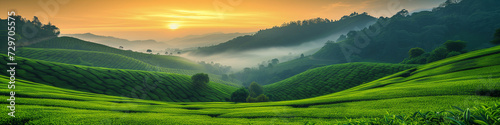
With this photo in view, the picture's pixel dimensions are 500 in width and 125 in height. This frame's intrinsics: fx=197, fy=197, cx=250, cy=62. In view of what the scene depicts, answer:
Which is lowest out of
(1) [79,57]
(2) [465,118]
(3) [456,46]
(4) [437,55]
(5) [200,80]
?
(5) [200,80]

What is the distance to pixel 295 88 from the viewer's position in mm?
99875

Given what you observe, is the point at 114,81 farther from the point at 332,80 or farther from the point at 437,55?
the point at 437,55

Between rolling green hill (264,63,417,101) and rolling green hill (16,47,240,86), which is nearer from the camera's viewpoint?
rolling green hill (264,63,417,101)

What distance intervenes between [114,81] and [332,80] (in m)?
87.1

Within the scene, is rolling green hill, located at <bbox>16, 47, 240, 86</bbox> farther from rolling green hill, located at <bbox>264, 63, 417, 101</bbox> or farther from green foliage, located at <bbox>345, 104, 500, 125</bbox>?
green foliage, located at <bbox>345, 104, 500, 125</bbox>

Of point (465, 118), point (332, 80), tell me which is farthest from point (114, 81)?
point (332, 80)

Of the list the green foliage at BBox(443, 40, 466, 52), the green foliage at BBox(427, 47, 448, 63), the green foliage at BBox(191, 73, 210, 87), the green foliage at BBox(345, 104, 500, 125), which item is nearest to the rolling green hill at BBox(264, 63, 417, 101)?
the green foliage at BBox(427, 47, 448, 63)

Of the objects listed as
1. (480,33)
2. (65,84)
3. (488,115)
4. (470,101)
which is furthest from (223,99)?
(480,33)

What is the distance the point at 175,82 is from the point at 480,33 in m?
286

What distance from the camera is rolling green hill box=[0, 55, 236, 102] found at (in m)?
49.1

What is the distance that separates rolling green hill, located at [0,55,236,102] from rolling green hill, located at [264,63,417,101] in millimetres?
32154

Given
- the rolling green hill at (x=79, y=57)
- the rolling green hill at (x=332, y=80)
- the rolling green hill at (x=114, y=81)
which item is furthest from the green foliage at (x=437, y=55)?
the rolling green hill at (x=79, y=57)

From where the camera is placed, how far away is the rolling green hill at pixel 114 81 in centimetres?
4912

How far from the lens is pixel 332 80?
93.2m
